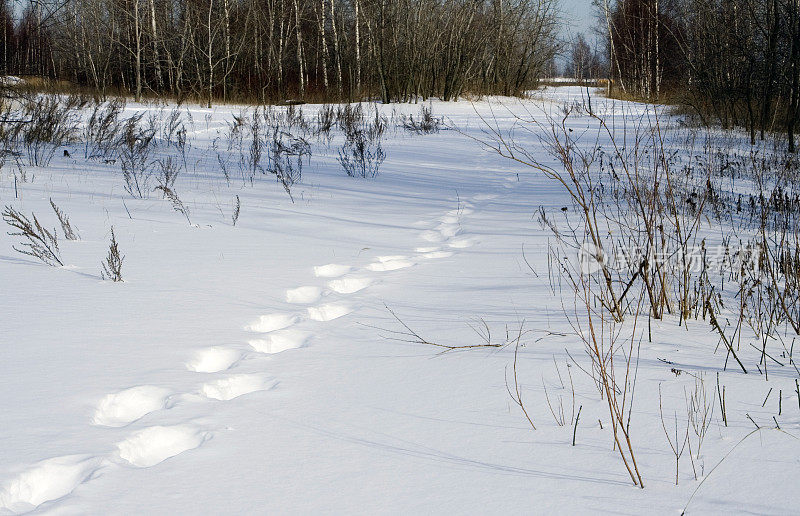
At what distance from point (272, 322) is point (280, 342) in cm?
25

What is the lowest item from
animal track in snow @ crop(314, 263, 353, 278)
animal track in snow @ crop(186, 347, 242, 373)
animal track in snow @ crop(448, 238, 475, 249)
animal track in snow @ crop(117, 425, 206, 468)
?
animal track in snow @ crop(117, 425, 206, 468)

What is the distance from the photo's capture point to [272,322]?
267 cm

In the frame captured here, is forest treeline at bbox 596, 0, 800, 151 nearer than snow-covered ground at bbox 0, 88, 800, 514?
No

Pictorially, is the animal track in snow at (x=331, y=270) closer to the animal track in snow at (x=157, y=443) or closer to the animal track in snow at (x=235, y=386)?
the animal track in snow at (x=235, y=386)

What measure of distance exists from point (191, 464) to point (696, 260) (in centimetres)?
275

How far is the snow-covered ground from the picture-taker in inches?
53.3

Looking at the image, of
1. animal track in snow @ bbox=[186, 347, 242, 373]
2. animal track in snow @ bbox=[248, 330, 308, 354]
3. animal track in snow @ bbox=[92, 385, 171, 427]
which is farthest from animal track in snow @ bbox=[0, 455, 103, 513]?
animal track in snow @ bbox=[248, 330, 308, 354]

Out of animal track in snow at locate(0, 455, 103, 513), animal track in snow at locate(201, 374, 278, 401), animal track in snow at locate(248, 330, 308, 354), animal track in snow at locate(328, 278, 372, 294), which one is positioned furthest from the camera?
animal track in snow at locate(328, 278, 372, 294)

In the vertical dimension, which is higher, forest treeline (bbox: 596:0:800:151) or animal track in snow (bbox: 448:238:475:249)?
forest treeline (bbox: 596:0:800:151)

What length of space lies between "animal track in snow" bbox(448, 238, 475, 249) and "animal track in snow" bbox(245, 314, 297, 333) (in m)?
1.73

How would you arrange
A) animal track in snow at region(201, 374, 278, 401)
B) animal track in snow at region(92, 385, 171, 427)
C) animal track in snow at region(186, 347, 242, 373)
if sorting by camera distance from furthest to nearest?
animal track in snow at region(186, 347, 242, 373) < animal track in snow at region(201, 374, 278, 401) < animal track in snow at region(92, 385, 171, 427)

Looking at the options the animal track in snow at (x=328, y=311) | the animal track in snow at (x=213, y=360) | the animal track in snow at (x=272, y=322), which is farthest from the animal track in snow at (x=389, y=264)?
the animal track in snow at (x=213, y=360)

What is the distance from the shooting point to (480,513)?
1.28 metres

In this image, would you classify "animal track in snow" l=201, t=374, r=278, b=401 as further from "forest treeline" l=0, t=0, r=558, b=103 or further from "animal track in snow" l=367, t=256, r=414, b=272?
"forest treeline" l=0, t=0, r=558, b=103
